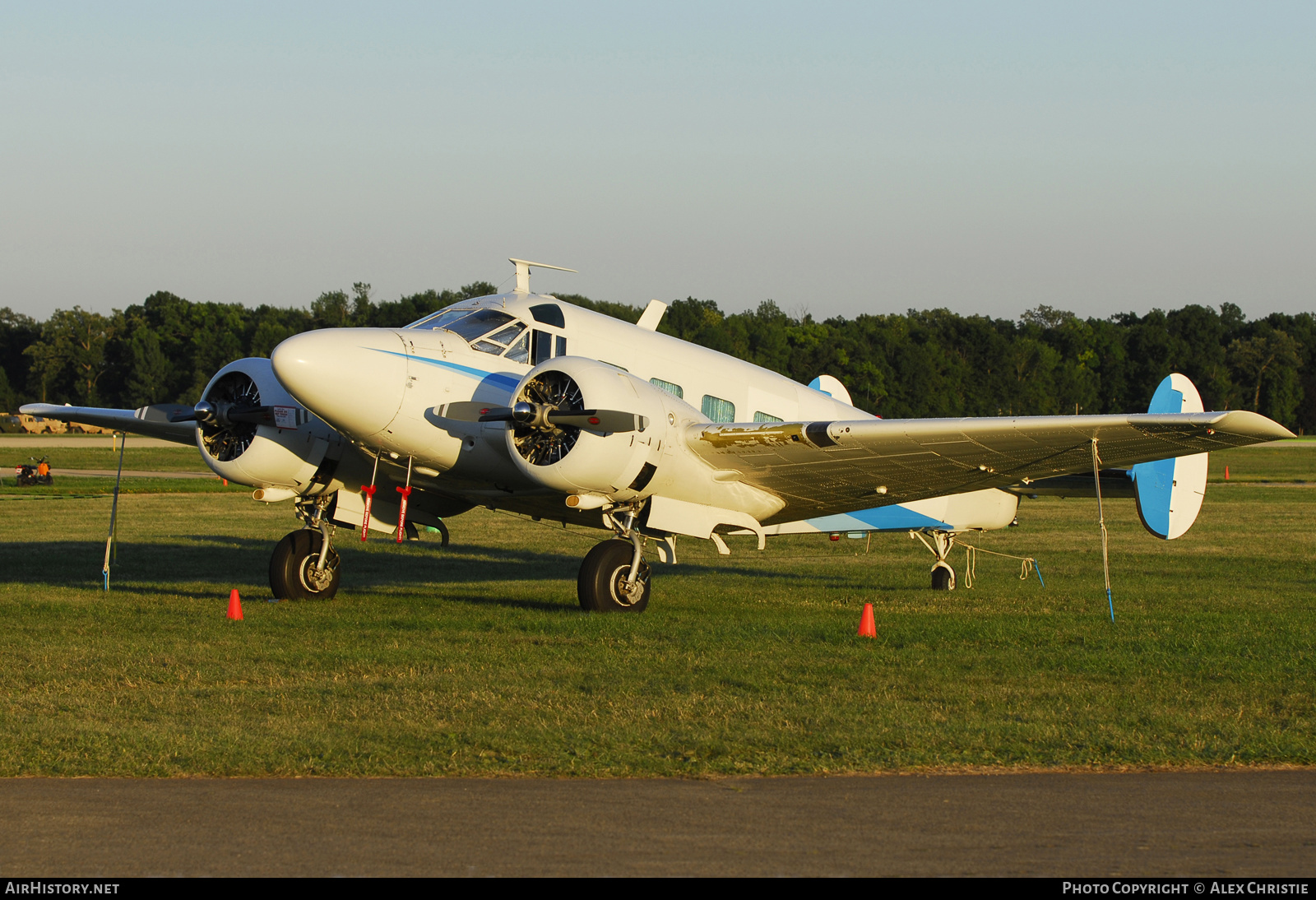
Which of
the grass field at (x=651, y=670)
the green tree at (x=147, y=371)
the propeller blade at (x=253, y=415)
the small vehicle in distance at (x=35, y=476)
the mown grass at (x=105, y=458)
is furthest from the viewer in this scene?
the green tree at (x=147, y=371)

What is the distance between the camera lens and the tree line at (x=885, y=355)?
104 meters

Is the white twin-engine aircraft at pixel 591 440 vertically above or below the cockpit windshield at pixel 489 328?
below

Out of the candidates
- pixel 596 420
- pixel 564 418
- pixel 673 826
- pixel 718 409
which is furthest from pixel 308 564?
pixel 673 826

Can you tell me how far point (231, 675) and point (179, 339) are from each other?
343 ft

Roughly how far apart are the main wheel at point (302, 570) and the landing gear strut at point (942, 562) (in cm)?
872

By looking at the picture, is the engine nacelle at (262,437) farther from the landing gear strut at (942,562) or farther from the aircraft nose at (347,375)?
the landing gear strut at (942,562)

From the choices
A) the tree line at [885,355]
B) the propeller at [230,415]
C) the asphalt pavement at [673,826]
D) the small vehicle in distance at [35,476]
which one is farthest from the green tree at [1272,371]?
the asphalt pavement at [673,826]

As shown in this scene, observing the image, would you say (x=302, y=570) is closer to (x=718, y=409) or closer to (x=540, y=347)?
(x=540, y=347)

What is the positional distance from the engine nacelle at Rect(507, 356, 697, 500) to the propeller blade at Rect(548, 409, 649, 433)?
0.28 feet

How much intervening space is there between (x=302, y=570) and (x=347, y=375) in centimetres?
363

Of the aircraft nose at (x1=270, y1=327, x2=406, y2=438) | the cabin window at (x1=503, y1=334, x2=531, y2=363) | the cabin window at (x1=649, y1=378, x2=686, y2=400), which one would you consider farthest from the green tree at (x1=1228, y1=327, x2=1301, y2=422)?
the aircraft nose at (x1=270, y1=327, x2=406, y2=438)

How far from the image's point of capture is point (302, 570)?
15633 mm

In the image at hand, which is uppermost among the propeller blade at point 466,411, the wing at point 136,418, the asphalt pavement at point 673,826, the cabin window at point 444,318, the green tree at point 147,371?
the green tree at point 147,371

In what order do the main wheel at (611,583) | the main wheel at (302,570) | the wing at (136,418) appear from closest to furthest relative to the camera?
the main wheel at (611,583)
the main wheel at (302,570)
the wing at (136,418)
